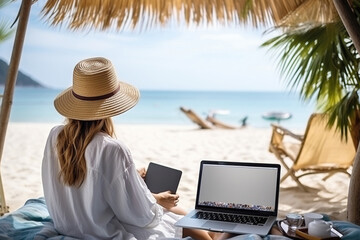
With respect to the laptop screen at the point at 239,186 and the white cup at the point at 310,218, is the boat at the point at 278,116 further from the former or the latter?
the white cup at the point at 310,218

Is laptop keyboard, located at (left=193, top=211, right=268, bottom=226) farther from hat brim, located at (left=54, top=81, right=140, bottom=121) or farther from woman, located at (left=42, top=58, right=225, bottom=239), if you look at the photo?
hat brim, located at (left=54, top=81, right=140, bottom=121)

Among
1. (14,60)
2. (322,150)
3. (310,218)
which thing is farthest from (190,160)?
(310,218)

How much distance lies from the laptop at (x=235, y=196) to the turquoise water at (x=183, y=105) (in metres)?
15.2

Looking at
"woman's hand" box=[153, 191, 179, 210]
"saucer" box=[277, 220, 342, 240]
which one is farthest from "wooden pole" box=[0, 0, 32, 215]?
"saucer" box=[277, 220, 342, 240]

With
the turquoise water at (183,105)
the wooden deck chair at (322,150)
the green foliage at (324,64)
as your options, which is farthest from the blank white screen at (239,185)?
the turquoise water at (183,105)

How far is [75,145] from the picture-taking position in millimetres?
2078

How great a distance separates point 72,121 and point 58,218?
1.34 feet

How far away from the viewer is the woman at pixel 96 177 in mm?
2033

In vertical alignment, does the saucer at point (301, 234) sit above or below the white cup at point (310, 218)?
below

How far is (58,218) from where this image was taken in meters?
2.15

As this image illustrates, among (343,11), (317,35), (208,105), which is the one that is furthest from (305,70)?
(208,105)

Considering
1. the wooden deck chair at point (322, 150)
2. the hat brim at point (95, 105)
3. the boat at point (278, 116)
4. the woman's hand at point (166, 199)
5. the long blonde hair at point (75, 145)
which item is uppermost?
the hat brim at point (95, 105)

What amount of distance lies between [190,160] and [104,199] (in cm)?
488

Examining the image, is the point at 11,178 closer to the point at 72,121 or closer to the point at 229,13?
the point at 229,13
